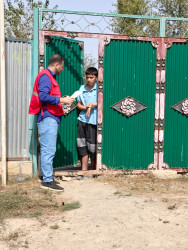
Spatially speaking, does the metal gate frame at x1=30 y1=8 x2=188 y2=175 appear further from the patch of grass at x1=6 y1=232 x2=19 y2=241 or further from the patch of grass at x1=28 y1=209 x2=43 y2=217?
the patch of grass at x1=6 y1=232 x2=19 y2=241

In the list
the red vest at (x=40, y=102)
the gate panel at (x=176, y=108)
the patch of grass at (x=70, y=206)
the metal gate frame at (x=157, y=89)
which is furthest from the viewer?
the gate panel at (x=176, y=108)

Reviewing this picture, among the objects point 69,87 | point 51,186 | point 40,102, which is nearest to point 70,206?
point 51,186

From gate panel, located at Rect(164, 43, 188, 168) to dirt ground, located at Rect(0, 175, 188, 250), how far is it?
104cm

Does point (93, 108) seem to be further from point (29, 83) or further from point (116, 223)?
point (116, 223)

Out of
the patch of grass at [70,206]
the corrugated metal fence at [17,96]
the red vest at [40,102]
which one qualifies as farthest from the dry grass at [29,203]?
the red vest at [40,102]

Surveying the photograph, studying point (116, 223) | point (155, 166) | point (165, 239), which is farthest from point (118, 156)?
point (165, 239)

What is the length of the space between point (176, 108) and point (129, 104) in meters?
0.91

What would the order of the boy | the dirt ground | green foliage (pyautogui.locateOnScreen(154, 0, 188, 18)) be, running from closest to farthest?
the dirt ground → the boy → green foliage (pyautogui.locateOnScreen(154, 0, 188, 18))

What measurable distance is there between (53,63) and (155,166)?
8.80ft

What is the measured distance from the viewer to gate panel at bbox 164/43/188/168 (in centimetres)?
661

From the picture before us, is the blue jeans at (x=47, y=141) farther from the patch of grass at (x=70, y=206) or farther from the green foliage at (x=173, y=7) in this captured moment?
the green foliage at (x=173, y=7)

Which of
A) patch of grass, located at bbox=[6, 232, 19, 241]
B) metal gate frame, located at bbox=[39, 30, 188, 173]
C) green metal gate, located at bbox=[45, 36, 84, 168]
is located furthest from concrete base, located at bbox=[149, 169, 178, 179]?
patch of grass, located at bbox=[6, 232, 19, 241]

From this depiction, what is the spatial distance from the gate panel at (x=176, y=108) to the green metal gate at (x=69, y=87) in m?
1.64

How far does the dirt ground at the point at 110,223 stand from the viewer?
12.0 feet
